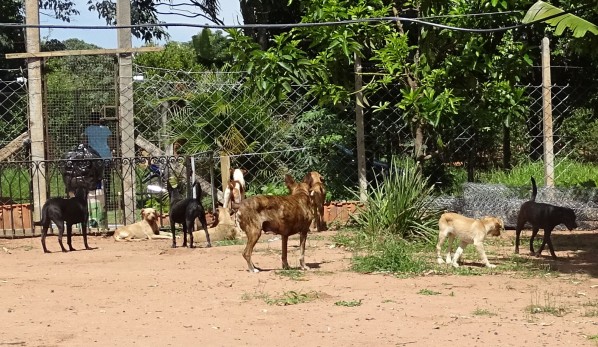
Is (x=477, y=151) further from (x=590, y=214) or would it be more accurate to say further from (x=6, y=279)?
(x=6, y=279)

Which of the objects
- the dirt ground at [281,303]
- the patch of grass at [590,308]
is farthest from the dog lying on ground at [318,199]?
the patch of grass at [590,308]

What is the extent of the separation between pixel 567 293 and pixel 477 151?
7.54 metres

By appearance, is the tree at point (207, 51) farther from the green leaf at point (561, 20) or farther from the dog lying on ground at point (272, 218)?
the green leaf at point (561, 20)

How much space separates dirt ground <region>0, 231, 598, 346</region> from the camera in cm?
753

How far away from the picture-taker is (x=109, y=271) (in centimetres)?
1114

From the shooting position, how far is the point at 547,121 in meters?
15.6

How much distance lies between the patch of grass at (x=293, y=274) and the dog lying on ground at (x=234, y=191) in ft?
12.9

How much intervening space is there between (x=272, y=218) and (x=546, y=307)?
346 centimetres

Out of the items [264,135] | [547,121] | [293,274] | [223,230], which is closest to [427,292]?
[293,274]

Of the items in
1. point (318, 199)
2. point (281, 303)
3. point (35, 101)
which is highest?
point (35, 101)

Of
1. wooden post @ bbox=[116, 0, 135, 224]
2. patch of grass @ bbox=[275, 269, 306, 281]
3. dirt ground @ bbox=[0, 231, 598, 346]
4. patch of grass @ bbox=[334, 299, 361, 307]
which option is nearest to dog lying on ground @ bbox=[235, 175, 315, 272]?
patch of grass @ bbox=[275, 269, 306, 281]

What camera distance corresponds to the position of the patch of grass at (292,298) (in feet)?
29.2

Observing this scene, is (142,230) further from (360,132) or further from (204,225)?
(360,132)

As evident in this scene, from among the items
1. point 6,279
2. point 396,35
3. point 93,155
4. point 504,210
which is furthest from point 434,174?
point 6,279
